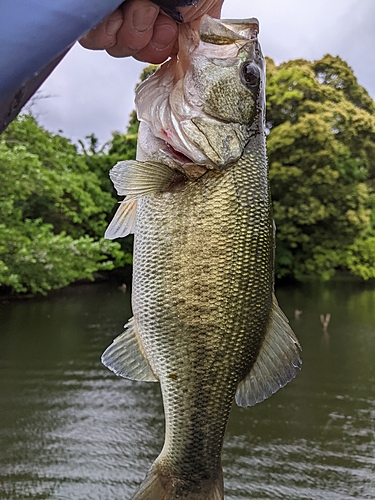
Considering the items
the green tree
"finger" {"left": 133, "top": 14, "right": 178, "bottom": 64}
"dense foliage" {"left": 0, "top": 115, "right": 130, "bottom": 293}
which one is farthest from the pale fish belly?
the green tree

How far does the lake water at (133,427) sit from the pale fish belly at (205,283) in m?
4.69

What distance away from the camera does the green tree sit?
21.0 m

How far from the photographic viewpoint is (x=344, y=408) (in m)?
8.71

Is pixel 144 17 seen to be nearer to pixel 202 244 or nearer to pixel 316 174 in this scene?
pixel 202 244

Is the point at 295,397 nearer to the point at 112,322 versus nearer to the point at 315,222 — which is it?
the point at 112,322

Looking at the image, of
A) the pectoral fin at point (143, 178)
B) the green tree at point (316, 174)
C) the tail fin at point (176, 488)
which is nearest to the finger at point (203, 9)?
the pectoral fin at point (143, 178)

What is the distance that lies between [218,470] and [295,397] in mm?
8007

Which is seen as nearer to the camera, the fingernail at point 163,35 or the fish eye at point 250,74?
the fingernail at point 163,35

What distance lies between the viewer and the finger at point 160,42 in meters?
1.50

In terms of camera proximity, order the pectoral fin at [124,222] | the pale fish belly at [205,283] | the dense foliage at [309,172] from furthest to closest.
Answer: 1. the dense foliage at [309,172]
2. the pectoral fin at [124,222]
3. the pale fish belly at [205,283]

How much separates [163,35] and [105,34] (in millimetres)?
215

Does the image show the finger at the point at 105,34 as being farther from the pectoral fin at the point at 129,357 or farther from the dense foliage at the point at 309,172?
the dense foliage at the point at 309,172

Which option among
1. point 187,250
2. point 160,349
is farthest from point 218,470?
point 187,250

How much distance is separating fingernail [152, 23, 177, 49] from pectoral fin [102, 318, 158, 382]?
1.00 metres
